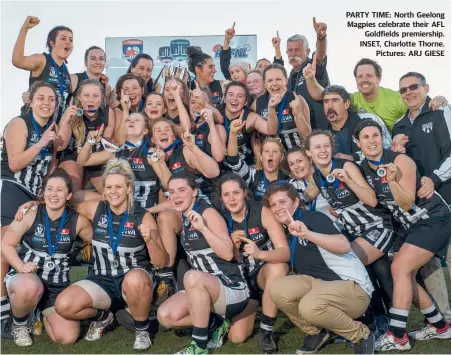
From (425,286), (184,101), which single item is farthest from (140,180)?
(425,286)

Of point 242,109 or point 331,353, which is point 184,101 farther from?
point 331,353

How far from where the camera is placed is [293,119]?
6.37 metres

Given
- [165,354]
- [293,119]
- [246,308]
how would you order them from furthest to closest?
1. [293,119]
2. [246,308]
3. [165,354]

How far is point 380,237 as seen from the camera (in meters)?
5.20

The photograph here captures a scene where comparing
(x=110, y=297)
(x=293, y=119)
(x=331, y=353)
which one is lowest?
(x=331, y=353)

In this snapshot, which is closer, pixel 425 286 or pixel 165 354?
pixel 165 354

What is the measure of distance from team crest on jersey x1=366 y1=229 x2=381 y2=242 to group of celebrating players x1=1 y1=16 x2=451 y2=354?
0.02 metres

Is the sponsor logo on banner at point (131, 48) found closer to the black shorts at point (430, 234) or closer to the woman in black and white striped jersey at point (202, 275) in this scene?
the woman in black and white striped jersey at point (202, 275)

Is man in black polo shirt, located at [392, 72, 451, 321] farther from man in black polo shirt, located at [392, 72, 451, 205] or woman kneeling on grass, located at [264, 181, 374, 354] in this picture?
woman kneeling on grass, located at [264, 181, 374, 354]

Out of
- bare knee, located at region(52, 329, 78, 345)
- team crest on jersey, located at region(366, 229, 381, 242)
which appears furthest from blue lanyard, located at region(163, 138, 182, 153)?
team crest on jersey, located at region(366, 229, 381, 242)

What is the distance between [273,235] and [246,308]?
0.71 meters

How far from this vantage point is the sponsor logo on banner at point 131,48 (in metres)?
21.8

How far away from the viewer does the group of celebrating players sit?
15.9 feet

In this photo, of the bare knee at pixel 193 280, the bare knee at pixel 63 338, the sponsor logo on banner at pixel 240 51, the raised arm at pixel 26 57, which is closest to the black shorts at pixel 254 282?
the bare knee at pixel 193 280
